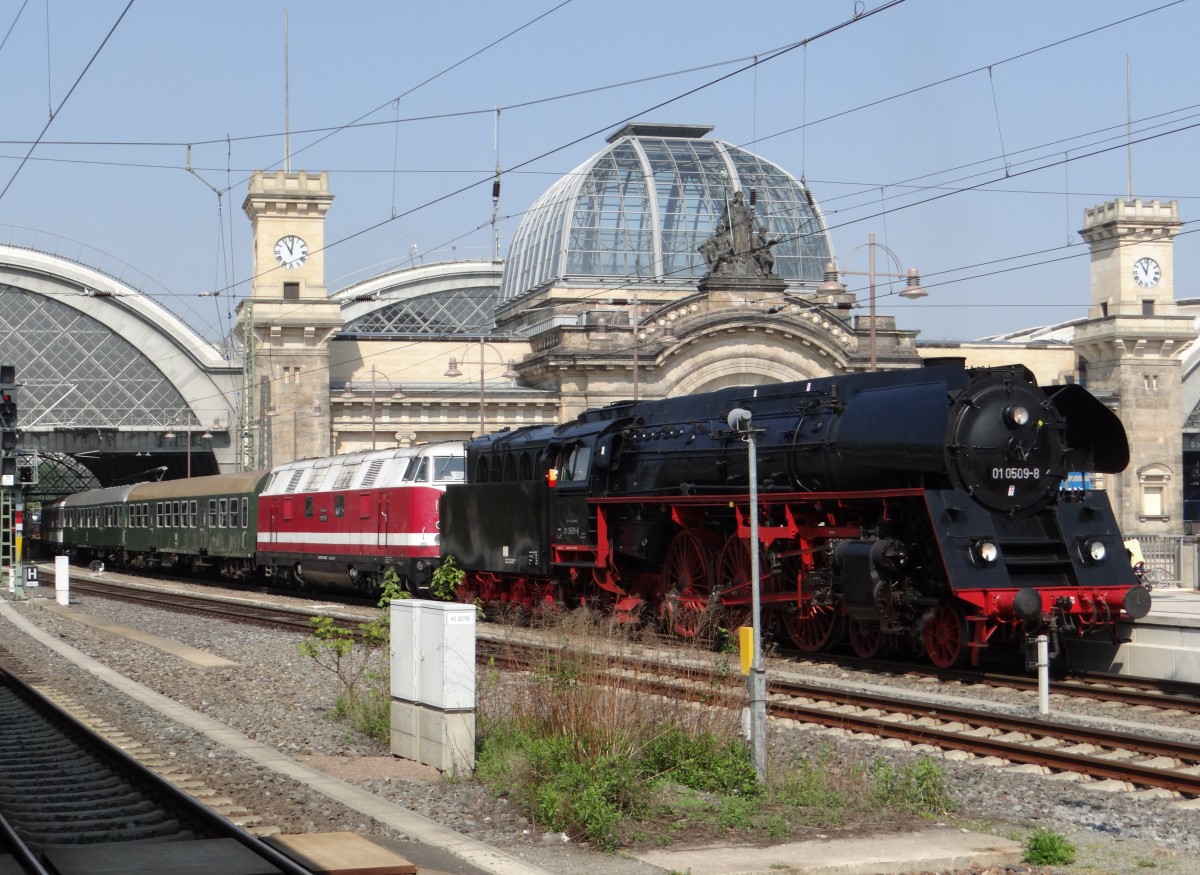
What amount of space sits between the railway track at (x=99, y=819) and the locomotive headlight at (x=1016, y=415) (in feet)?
42.5

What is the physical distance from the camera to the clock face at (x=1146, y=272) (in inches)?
3450

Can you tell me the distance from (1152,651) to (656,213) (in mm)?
69482

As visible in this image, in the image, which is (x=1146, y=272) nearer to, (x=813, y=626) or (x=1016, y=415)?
(x=813, y=626)

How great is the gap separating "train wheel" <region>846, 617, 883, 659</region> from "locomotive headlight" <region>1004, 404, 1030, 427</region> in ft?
12.0

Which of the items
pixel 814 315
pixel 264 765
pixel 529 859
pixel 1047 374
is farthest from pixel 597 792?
pixel 1047 374

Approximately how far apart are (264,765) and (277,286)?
68.3 metres

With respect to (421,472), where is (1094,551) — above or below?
below

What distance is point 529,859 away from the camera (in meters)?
10.7

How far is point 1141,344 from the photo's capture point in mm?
86000

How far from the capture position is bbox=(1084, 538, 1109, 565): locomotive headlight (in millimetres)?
21734

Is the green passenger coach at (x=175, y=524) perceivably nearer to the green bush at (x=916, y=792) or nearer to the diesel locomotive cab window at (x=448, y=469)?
the diesel locomotive cab window at (x=448, y=469)

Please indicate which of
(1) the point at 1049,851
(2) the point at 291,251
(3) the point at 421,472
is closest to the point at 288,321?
(2) the point at 291,251

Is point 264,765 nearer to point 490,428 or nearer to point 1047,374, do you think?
point 490,428

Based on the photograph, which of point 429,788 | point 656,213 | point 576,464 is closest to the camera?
point 429,788
